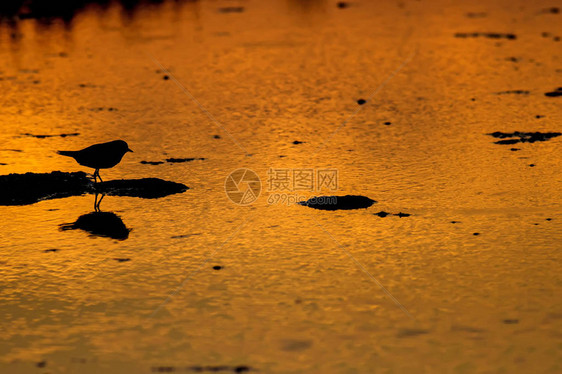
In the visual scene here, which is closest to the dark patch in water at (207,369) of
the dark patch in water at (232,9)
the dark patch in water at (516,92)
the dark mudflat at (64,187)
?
the dark mudflat at (64,187)

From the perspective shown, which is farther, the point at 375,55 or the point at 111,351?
the point at 375,55

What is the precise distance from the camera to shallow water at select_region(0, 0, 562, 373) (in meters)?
3.77

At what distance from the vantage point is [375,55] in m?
12.3

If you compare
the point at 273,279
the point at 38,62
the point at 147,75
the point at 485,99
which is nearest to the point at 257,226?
the point at 273,279

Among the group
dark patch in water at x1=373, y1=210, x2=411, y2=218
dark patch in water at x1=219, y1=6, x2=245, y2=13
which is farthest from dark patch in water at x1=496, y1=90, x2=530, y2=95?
dark patch in water at x1=219, y1=6, x2=245, y2=13

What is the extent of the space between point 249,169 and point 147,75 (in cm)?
499

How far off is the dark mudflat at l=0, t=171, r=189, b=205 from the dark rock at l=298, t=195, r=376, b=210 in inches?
43.3

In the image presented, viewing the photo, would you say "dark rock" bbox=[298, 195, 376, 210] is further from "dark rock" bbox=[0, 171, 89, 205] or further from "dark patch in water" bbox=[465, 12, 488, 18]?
"dark patch in water" bbox=[465, 12, 488, 18]

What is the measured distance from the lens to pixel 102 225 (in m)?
5.52

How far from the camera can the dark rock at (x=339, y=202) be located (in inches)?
228

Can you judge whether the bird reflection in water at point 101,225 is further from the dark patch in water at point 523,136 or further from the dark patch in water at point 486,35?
the dark patch in water at point 486,35

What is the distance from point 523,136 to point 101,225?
14.1 ft

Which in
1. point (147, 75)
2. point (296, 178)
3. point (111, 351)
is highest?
point (147, 75)

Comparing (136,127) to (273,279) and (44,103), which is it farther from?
(273,279)
